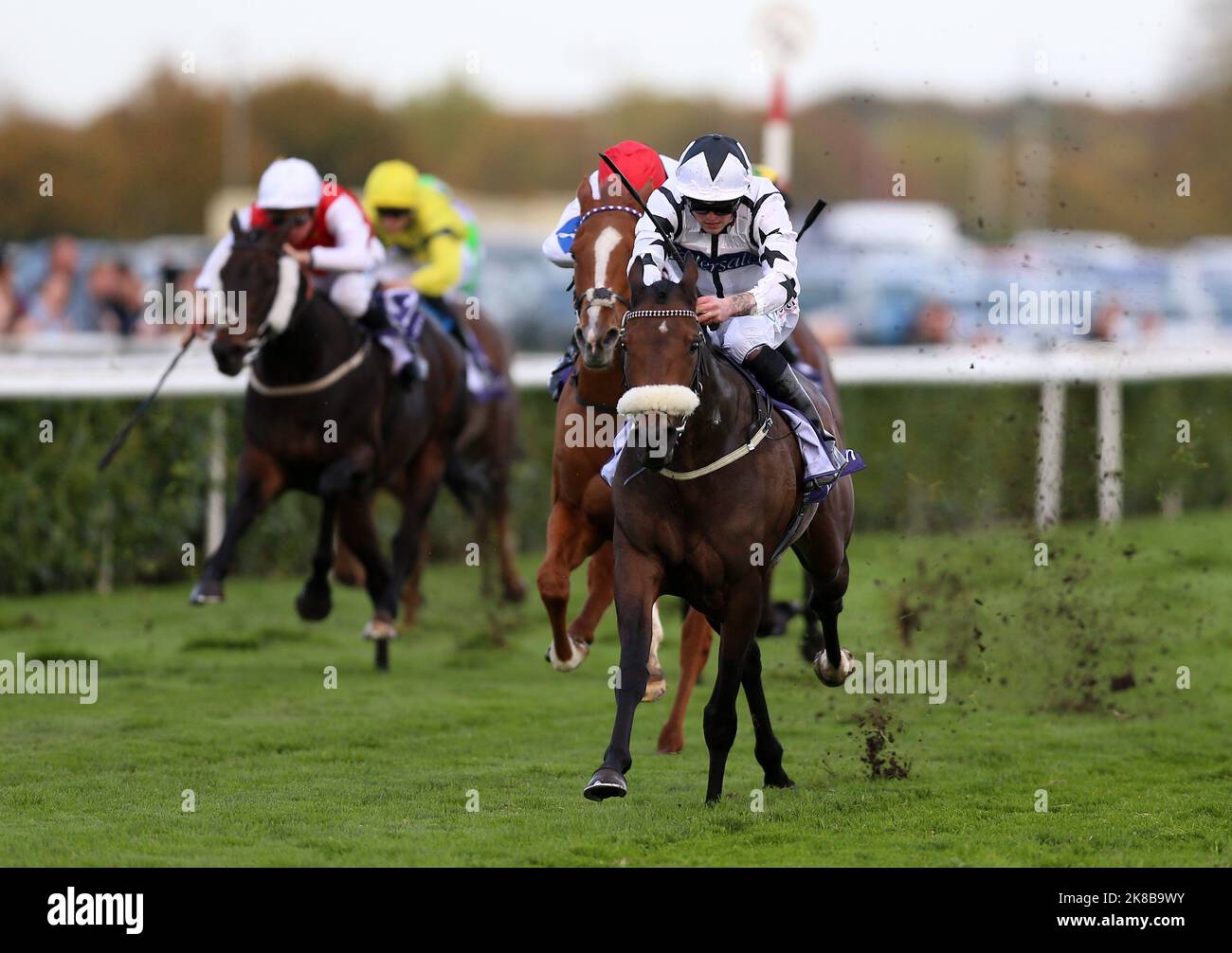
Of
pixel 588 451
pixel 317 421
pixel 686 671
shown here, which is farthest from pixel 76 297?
pixel 588 451

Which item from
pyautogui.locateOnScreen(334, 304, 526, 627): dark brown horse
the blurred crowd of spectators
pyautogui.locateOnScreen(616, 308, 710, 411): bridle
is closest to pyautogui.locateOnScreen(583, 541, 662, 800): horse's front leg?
pyautogui.locateOnScreen(616, 308, 710, 411): bridle

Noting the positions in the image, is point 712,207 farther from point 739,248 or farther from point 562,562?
point 562,562

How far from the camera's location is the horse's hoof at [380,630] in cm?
950

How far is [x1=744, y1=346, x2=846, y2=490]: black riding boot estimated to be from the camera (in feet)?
21.0

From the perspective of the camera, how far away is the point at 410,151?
56.2 m

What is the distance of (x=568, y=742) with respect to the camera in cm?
773

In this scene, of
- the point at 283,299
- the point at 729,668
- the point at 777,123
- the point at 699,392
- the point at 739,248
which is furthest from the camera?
the point at 777,123

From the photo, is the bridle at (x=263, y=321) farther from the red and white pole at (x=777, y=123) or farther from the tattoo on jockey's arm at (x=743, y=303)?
the red and white pole at (x=777, y=123)

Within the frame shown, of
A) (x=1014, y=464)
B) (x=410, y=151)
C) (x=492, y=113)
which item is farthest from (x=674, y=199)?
(x=492, y=113)

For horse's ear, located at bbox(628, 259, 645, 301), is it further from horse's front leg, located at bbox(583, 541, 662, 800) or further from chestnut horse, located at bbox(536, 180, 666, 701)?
horse's front leg, located at bbox(583, 541, 662, 800)

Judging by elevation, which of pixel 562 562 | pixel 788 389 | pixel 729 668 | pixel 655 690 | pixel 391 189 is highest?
pixel 391 189

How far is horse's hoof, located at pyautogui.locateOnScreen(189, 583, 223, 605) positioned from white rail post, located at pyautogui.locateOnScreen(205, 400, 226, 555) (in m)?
3.84

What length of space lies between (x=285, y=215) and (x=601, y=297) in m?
3.47
